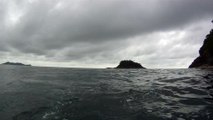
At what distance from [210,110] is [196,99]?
2913 millimetres

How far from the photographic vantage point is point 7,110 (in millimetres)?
11594

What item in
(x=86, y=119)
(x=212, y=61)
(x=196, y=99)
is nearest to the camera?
(x=86, y=119)

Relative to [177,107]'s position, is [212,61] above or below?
above

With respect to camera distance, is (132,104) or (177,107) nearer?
(177,107)

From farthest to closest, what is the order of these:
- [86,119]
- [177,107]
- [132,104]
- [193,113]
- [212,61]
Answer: [212,61], [132,104], [177,107], [193,113], [86,119]

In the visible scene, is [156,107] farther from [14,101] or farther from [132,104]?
[14,101]

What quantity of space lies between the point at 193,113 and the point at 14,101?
38.6 feet

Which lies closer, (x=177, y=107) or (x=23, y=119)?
(x=23, y=119)

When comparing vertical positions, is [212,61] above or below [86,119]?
above

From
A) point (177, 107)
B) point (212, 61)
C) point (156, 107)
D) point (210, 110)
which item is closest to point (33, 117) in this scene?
point (156, 107)

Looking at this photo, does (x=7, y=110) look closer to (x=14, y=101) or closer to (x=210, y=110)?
(x=14, y=101)

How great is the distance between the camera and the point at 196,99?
1353 cm

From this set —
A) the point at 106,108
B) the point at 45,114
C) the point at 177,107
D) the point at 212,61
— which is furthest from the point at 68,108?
the point at 212,61

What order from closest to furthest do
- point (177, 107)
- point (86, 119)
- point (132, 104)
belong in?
1. point (86, 119)
2. point (177, 107)
3. point (132, 104)
